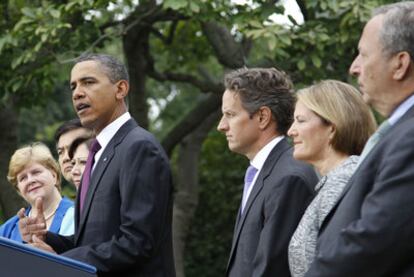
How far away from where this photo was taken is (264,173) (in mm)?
4645

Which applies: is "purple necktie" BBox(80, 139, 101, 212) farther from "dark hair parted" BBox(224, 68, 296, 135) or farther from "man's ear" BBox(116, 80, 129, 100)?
"dark hair parted" BBox(224, 68, 296, 135)

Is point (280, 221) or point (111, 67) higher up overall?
point (111, 67)

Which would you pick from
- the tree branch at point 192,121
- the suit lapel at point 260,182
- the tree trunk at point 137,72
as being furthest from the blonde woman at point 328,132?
the tree branch at point 192,121

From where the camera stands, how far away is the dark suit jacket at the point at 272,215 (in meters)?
4.32

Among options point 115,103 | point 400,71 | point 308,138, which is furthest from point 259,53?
point 400,71

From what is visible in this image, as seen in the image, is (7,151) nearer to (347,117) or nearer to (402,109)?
(347,117)

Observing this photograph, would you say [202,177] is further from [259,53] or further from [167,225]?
[167,225]

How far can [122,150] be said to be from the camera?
4.89 m

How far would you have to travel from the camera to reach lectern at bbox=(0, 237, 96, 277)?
12.0 feet

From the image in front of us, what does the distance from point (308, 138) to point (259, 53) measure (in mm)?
4515

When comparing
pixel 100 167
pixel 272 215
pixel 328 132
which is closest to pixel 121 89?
pixel 100 167

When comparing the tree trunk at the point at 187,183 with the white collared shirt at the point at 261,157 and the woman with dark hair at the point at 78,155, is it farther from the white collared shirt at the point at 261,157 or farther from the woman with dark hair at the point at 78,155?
the white collared shirt at the point at 261,157

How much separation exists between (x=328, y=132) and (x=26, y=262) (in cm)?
136

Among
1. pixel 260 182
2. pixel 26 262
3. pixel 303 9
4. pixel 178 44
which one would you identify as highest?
pixel 26 262
